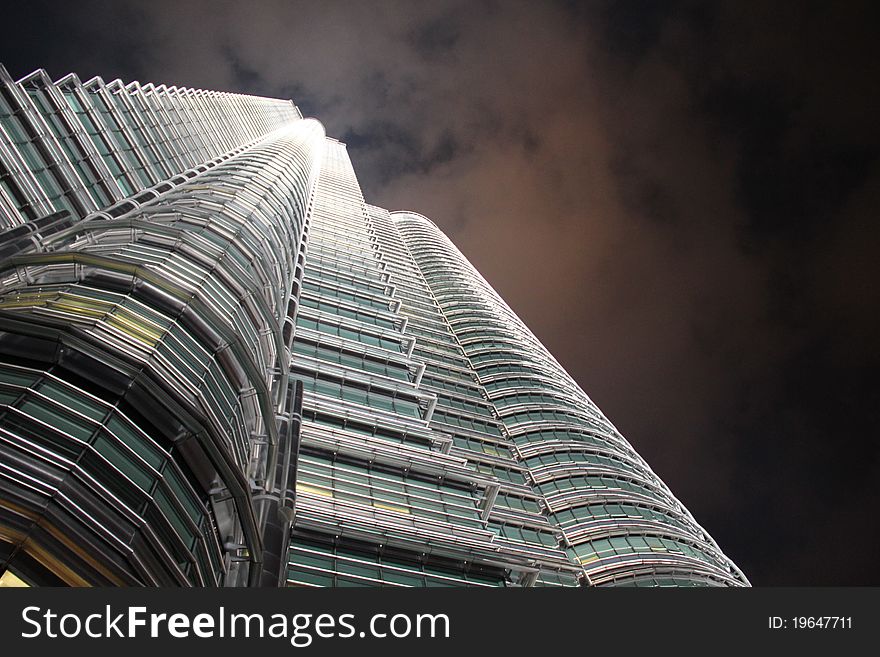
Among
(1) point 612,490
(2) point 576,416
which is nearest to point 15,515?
(1) point 612,490

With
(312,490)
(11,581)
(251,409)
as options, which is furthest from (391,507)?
(11,581)

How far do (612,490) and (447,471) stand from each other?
21.3 m

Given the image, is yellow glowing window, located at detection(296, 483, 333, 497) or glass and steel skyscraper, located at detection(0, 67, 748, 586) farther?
yellow glowing window, located at detection(296, 483, 333, 497)

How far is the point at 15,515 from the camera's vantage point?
13.4 m

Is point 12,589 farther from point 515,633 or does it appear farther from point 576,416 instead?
point 576,416

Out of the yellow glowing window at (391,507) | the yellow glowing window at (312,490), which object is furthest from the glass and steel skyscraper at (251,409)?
the yellow glowing window at (312,490)

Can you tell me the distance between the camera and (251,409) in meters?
23.5

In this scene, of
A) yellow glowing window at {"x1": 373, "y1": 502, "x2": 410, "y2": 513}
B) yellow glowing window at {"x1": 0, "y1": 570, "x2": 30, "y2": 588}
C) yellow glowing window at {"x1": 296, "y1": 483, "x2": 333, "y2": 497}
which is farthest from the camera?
yellow glowing window at {"x1": 373, "y1": 502, "x2": 410, "y2": 513}

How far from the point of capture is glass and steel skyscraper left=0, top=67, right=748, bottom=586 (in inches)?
616

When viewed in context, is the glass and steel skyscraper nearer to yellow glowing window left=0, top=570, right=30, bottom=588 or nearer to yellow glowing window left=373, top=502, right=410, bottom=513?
yellow glowing window left=0, top=570, right=30, bottom=588

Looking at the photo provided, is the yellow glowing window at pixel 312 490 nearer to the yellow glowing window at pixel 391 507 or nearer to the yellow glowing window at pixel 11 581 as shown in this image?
the yellow glowing window at pixel 391 507

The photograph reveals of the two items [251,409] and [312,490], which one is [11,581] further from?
[312,490]

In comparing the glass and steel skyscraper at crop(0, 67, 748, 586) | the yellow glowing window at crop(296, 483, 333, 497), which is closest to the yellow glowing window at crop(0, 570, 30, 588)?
the glass and steel skyscraper at crop(0, 67, 748, 586)

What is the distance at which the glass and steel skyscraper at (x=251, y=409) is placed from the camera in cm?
1566
